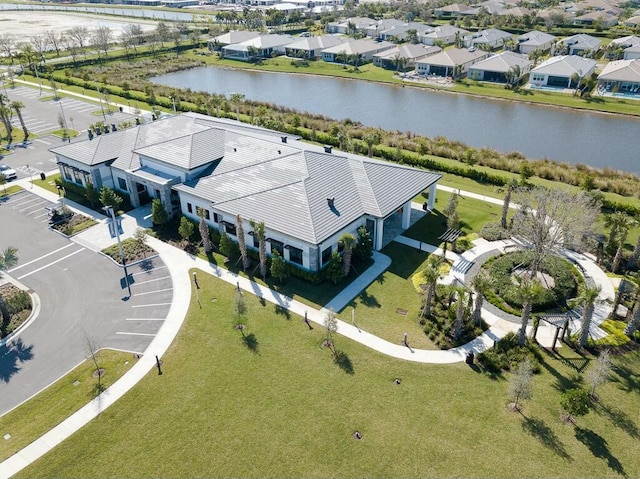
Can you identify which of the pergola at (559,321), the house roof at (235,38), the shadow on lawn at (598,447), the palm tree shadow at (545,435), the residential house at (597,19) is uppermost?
the residential house at (597,19)

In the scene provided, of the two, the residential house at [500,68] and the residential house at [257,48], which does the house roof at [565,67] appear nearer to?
the residential house at [500,68]

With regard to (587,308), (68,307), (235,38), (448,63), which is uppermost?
(235,38)

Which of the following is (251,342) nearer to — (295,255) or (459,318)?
(295,255)

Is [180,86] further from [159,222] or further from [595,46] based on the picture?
[595,46]

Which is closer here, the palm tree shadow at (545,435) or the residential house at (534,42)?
the palm tree shadow at (545,435)

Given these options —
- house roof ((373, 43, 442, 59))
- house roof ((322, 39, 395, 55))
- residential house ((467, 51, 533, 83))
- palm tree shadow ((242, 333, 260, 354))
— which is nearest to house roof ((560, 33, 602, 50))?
residential house ((467, 51, 533, 83))

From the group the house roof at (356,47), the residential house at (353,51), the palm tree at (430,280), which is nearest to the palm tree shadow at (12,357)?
the palm tree at (430,280)

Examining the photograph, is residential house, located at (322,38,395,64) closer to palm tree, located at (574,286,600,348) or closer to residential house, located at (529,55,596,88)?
residential house, located at (529,55,596,88)

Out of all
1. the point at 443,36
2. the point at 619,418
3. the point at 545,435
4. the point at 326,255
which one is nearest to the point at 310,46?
the point at 443,36
